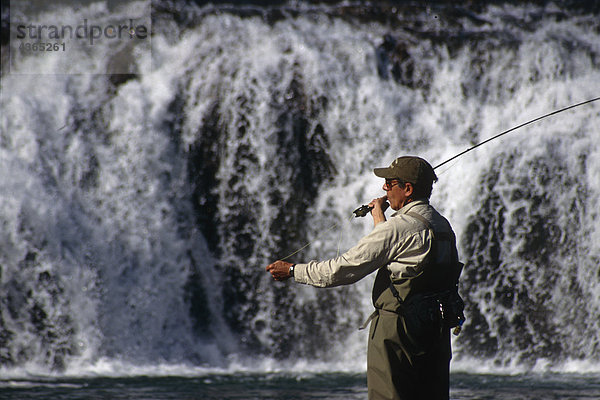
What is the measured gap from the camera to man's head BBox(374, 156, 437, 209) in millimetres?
4043

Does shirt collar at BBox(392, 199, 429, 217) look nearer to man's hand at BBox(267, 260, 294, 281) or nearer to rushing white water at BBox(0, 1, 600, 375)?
man's hand at BBox(267, 260, 294, 281)

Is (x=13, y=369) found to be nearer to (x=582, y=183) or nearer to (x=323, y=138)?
(x=323, y=138)

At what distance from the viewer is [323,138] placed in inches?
410

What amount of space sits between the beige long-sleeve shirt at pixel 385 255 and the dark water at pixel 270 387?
3.81 m

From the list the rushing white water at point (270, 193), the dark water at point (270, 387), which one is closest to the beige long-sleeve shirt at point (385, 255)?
the dark water at point (270, 387)

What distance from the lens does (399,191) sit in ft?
13.4

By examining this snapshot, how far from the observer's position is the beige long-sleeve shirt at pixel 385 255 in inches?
153

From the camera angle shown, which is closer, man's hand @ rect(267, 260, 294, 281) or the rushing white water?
man's hand @ rect(267, 260, 294, 281)

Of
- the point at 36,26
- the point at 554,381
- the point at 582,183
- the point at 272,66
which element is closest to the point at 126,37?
the point at 36,26

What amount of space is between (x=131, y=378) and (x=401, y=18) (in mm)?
5672

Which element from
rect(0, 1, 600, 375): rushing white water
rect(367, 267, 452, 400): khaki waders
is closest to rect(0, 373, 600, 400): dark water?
rect(0, 1, 600, 375): rushing white water

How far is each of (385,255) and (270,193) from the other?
20.9 ft

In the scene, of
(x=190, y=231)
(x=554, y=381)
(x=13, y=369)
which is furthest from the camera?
(x=190, y=231)

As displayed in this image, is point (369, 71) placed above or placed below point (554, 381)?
above
